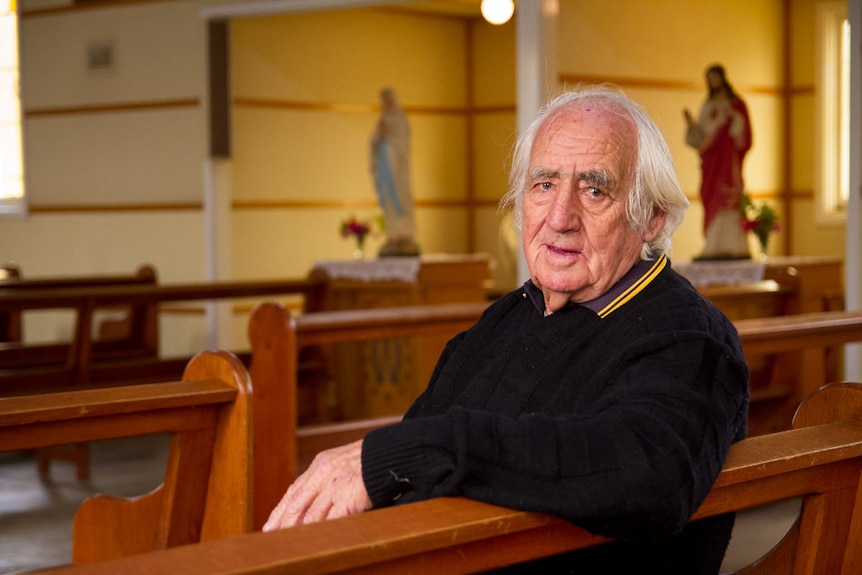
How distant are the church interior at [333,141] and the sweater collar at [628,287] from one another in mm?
4749

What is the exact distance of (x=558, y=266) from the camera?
1735mm

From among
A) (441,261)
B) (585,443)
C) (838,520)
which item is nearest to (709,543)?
(838,520)

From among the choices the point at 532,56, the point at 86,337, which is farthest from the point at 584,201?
the point at 532,56

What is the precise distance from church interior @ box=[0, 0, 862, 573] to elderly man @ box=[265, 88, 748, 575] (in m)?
4.71

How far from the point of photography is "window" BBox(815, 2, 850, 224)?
9109mm

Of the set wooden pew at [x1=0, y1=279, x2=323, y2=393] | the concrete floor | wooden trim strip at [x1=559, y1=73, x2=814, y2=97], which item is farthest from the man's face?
wooden trim strip at [x1=559, y1=73, x2=814, y2=97]

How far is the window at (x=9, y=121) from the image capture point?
930 cm

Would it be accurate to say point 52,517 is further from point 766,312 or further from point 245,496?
point 766,312

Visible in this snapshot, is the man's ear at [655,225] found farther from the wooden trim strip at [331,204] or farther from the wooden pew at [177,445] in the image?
the wooden trim strip at [331,204]

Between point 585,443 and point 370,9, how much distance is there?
7955 mm

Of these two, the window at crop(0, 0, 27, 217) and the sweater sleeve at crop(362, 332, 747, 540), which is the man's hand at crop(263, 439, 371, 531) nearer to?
the sweater sleeve at crop(362, 332, 747, 540)

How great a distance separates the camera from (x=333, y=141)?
872cm

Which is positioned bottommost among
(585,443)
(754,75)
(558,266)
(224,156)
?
(585,443)

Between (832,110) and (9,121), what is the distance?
6239 millimetres
